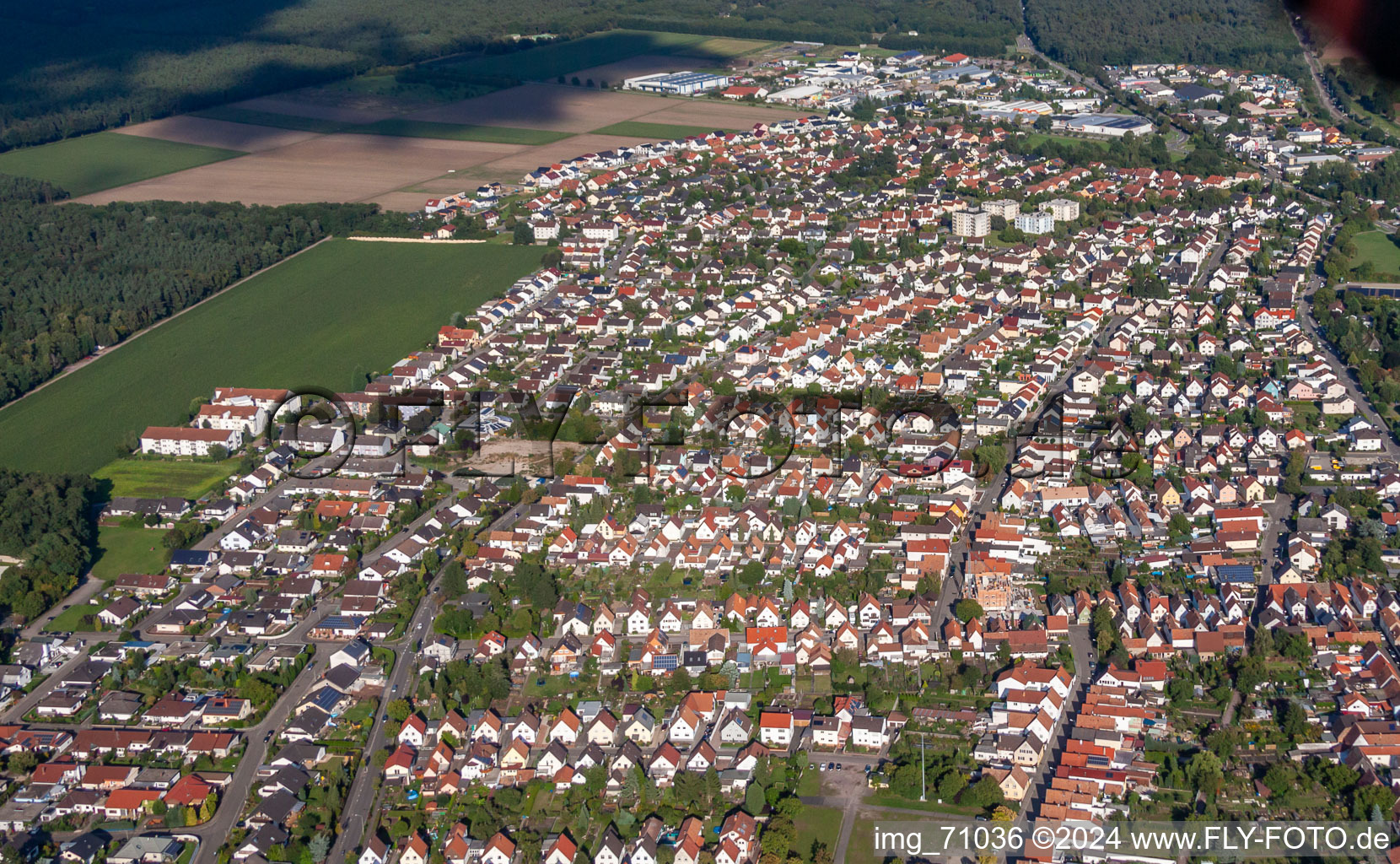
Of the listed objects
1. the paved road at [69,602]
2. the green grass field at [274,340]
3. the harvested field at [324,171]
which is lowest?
the paved road at [69,602]

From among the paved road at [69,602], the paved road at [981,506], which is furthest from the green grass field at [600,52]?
the paved road at [69,602]

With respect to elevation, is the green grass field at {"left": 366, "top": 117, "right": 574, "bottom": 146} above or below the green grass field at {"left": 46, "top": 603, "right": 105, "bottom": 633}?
above

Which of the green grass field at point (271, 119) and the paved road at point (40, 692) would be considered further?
the green grass field at point (271, 119)

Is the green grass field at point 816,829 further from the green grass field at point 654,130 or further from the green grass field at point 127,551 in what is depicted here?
the green grass field at point 654,130

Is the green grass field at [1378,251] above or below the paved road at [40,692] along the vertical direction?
above

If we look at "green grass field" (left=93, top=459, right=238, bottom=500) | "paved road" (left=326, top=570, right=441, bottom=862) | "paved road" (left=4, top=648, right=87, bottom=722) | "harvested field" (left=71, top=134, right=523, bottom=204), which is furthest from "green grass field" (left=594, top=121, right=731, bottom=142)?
"paved road" (left=4, top=648, right=87, bottom=722)

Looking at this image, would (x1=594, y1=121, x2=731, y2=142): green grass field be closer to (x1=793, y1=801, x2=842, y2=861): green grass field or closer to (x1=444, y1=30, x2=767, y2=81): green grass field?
(x1=444, y1=30, x2=767, y2=81): green grass field
